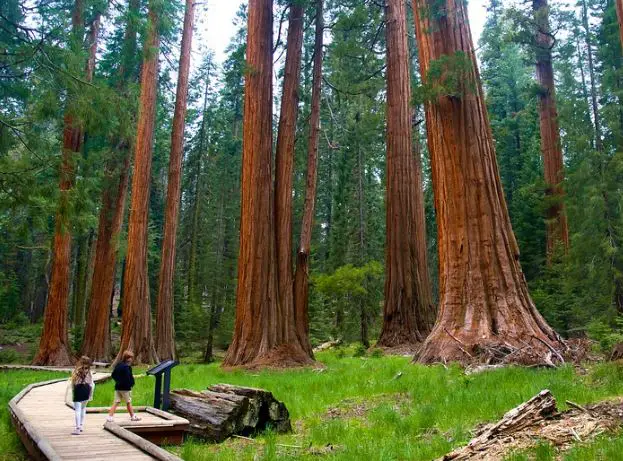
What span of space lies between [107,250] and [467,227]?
1546cm

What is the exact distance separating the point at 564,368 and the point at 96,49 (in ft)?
71.5

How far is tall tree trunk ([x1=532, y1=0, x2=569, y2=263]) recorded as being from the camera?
1986 centimetres

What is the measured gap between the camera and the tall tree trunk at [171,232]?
20.2 meters

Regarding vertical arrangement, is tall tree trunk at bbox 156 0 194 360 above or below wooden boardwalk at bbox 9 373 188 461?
above

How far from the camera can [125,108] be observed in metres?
8.79

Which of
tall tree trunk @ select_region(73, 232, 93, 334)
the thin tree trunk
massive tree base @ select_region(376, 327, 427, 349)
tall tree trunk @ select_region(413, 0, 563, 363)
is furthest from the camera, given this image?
the thin tree trunk

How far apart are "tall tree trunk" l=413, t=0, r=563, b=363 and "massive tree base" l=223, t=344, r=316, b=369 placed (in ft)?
13.9

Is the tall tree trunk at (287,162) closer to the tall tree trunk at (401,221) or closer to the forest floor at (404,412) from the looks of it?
the tall tree trunk at (401,221)

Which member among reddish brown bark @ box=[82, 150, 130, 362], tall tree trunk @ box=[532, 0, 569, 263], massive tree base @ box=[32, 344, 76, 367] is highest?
tall tree trunk @ box=[532, 0, 569, 263]

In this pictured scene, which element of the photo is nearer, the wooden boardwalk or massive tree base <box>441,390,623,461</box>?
massive tree base <box>441,390,623,461</box>

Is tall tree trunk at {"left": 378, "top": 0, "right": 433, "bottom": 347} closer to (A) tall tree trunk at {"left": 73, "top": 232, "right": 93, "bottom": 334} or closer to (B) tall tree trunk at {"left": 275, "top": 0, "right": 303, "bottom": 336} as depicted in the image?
(B) tall tree trunk at {"left": 275, "top": 0, "right": 303, "bottom": 336}

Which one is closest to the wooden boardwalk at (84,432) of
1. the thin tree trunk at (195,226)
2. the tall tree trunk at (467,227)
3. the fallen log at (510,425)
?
the fallen log at (510,425)

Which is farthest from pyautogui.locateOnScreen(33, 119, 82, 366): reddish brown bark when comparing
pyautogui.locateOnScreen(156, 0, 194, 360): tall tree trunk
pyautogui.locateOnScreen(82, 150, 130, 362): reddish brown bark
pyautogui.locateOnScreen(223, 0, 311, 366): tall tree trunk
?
pyautogui.locateOnScreen(223, 0, 311, 366): tall tree trunk

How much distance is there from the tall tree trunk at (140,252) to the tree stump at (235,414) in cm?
1193
